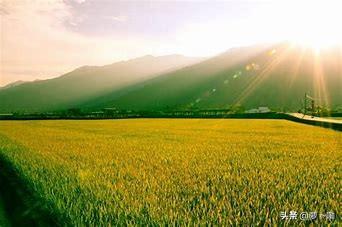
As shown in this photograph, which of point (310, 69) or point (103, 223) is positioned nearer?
point (103, 223)

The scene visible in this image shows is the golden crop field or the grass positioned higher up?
the golden crop field

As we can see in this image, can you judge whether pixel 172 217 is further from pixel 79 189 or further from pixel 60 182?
pixel 60 182

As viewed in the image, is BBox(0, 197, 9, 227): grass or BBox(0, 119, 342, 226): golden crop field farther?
BBox(0, 197, 9, 227): grass

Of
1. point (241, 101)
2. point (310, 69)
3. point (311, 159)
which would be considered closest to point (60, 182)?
point (311, 159)

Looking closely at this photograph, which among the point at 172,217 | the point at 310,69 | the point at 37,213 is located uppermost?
the point at 310,69

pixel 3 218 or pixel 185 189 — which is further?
pixel 3 218

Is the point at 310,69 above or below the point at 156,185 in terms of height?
above

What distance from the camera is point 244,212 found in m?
5.07

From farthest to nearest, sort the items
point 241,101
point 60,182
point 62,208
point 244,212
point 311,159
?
point 241,101, point 311,159, point 60,182, point 62,208, point 244,212

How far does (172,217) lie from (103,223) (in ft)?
3.01

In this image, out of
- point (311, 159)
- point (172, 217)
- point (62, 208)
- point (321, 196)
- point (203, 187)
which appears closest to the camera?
point (172, 217)

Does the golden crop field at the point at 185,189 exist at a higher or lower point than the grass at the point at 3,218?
higher

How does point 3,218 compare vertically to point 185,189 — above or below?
below

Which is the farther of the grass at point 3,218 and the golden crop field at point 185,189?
the grass at point 3,218
